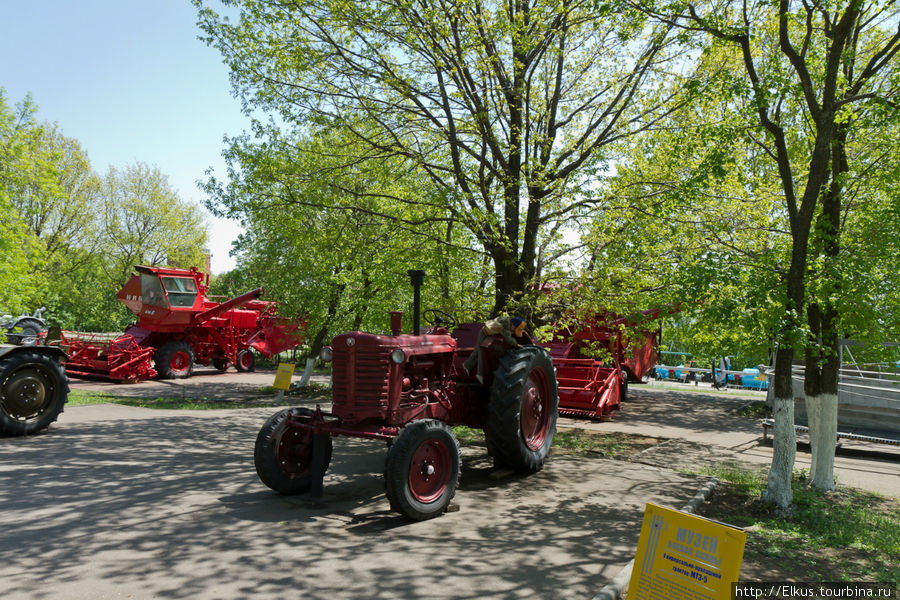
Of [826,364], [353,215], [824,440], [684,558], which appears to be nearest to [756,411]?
[824,440]

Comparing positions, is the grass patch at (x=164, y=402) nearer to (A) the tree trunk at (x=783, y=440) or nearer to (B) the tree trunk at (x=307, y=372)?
(B) the tree trunk at (x=307, y=372)

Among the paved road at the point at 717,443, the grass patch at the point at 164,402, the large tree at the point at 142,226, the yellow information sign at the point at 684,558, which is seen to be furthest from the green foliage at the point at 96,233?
the yellow information sign at the point at 684,558

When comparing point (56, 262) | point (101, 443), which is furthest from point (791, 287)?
point (56, 262)

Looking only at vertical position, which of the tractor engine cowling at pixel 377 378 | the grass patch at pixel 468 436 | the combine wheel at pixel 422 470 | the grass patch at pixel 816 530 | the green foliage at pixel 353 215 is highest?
the green foliage at pixel 353 215

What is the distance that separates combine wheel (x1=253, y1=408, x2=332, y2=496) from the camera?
19.8ft

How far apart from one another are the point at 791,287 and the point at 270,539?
19.5 feet

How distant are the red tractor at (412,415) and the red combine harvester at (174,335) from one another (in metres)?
9.60

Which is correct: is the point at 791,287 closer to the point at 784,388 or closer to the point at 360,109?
the point at 784,388

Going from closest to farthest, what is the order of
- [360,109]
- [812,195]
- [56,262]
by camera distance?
[812,195], [360,109], [56,262]

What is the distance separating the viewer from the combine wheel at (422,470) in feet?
17.7

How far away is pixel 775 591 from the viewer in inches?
168

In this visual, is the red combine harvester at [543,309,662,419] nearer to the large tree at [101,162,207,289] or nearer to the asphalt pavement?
the asphalt pavement

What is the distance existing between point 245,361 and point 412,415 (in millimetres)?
16379

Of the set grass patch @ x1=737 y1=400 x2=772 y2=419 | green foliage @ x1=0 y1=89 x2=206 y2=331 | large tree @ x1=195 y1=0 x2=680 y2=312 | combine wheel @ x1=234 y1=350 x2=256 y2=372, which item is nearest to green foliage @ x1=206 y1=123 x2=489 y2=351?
large tree @ x1=195 y1=0 x2=680 y2=312
